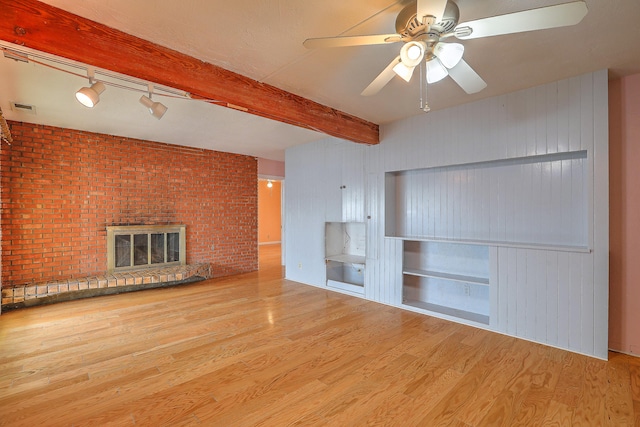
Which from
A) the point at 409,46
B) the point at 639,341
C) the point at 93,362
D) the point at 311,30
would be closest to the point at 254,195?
the point at 93,362

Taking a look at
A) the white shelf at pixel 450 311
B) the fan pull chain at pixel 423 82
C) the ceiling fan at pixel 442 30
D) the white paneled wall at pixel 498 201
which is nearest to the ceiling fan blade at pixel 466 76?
the ceiling fan at pixel 442 30

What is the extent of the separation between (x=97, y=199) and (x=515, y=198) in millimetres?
5689

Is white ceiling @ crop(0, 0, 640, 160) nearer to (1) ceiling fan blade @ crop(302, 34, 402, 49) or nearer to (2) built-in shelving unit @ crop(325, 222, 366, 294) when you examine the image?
(1) ceiling fan blade @ crop(302, 34, 402, 49)

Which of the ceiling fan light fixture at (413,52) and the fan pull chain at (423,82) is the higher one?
the fan pull chain at (423,82)

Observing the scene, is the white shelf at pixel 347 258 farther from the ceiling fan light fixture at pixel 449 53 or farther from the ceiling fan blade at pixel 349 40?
the ceiling fan blade at pixel 349 40

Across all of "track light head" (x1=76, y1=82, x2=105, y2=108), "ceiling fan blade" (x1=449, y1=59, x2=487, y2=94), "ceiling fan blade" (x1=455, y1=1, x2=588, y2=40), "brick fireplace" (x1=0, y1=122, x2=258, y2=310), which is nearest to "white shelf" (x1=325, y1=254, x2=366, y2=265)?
"brick fireplace" (x1=0, y1=122, x2=258, y2=310)

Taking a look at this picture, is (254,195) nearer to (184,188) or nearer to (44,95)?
(184,188)

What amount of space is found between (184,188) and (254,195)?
143cm

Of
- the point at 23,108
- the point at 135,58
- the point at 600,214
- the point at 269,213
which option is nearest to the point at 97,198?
the point at 23,108

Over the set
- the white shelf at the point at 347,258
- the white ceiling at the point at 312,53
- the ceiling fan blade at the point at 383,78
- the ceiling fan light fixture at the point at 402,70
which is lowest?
the white shelf at the point at 347,258

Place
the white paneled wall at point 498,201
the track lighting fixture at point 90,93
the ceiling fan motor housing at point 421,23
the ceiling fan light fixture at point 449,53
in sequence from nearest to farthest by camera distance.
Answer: the ceiling fan motor housing at point 421,23 → the ceiling fan light fixture at point 449,53 → the track lighting fixture at point 90,93 → the white paneled wall at point 498,201

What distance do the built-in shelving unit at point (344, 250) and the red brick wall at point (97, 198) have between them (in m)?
2.16

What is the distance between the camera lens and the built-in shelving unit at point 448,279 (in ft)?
11.6

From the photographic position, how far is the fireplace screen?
4746 millimetres
